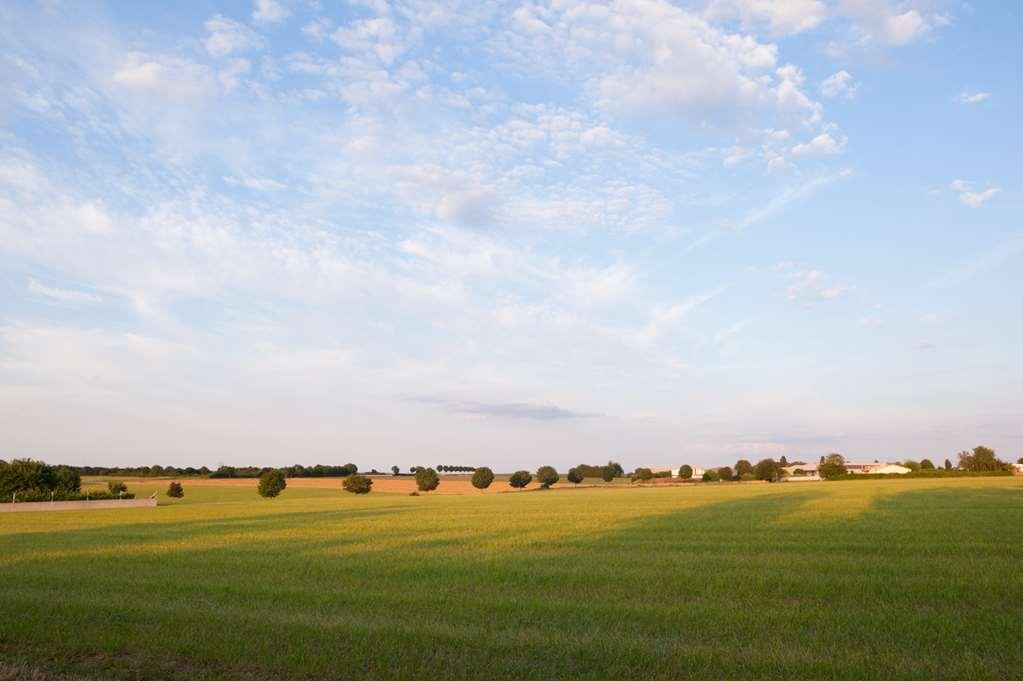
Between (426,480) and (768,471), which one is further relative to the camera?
Answer: (768,471)

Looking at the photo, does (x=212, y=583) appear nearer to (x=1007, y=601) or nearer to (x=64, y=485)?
(x=1007, y=601)

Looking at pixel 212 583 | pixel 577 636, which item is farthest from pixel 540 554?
pixel 577 636

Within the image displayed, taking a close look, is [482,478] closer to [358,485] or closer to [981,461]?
[358,485]

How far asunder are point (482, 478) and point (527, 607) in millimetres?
109157

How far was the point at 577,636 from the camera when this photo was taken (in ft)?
35.2

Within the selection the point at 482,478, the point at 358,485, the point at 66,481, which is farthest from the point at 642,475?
the point at 66,481

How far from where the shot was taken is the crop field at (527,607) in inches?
370

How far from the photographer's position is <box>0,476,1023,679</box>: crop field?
9.39 meters

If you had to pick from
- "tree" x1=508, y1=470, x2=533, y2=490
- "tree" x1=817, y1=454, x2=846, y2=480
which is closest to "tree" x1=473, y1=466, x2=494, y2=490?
"tree" x1=508, y1=470, x2=533, y2=490

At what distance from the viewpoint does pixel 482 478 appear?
396ft

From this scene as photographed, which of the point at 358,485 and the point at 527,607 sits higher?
the point at 358,485

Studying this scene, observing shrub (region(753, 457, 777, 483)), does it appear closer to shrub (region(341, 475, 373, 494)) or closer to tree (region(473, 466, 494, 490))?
tree (region(473, 466, 494, 490))

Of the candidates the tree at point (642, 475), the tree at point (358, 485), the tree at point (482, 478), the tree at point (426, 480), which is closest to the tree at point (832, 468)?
the tree at point (642, 475)

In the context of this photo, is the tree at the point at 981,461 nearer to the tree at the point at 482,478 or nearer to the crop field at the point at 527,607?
the tree at the point at 482,478
